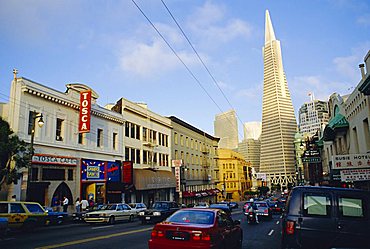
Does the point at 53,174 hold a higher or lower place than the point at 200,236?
higher

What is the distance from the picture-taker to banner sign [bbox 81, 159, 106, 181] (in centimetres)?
3030

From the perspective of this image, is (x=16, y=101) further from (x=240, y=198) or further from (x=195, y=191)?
(x=240, y=198)

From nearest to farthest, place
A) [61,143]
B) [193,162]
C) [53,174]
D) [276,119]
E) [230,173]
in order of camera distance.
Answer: [53,174] < [61,143] < [193,162] < [230,173] < [276,119]

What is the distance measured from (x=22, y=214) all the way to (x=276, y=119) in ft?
590

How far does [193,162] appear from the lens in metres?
59.7

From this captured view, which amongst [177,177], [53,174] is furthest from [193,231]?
[177,177]

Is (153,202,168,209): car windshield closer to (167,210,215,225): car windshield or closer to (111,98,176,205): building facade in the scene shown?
(111,98,176,205): building facade

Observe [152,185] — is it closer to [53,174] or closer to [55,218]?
[53,174]

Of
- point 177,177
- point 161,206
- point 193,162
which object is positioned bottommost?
point 161,206

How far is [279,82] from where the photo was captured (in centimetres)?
18725

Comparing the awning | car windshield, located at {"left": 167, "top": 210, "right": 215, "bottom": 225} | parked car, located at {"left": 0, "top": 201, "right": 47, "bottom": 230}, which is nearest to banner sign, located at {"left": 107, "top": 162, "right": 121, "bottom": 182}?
the awning

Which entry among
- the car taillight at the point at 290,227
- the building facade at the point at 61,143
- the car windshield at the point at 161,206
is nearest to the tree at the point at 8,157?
the building facade at the point at 61,143

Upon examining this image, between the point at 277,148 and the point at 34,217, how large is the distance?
18410cm

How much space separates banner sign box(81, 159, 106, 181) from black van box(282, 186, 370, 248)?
25.4 m
